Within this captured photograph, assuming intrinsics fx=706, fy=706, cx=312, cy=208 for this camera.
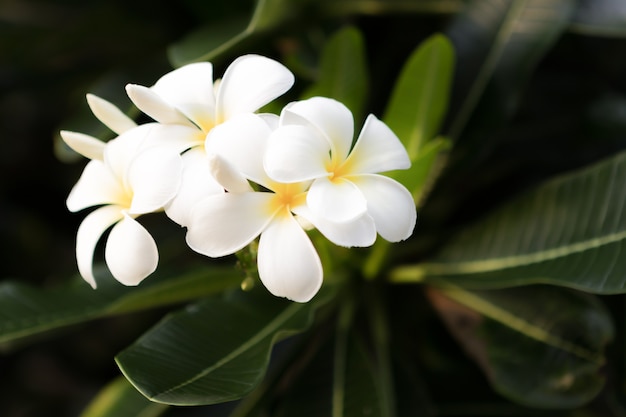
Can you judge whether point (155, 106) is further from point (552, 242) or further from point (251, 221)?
point (552, 242)

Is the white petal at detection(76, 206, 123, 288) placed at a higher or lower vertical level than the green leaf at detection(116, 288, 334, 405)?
higher

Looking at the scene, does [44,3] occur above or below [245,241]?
above

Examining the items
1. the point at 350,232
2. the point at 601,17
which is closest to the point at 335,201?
the point at 350,232

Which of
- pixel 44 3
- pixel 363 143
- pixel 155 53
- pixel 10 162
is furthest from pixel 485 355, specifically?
pixel 10 162

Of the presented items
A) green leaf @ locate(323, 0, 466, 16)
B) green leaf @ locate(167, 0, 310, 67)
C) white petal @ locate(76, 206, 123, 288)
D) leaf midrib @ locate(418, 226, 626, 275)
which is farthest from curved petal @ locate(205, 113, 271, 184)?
green leaf @ locate(323, 0, 466, 16)

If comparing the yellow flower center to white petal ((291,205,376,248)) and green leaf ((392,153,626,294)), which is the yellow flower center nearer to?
white petal ((291,205,376,248))

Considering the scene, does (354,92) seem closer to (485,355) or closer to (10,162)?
(485,355)

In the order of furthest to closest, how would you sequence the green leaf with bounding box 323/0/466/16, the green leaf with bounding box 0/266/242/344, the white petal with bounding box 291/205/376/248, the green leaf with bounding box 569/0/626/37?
the green leaf with bounding box 323/0/466/16 < the green leaf with bounding box 569/0/626/37 < the green leaf with bounding box 0/266/242/344 < the white petal with bounding box 291/205/376/248
